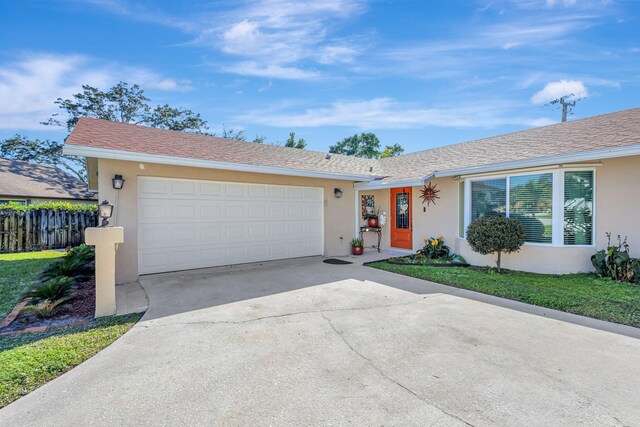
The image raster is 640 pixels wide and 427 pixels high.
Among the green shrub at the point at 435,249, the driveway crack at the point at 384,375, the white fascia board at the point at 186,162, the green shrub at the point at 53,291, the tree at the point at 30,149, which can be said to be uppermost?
the tree at the point at 30,149

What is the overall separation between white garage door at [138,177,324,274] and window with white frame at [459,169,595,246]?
5341 mm

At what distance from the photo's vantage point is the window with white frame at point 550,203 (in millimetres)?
7254

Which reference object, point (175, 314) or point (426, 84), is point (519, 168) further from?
point (175, 314)

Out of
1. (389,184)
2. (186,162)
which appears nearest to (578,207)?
(389,184)

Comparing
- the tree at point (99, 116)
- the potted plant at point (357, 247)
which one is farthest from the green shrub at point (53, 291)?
the tree at point (99, 116)

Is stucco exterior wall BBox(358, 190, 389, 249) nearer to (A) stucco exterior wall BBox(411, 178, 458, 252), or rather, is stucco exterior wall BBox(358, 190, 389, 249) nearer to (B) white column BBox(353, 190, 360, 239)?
(B) white column BBox(353, 190, 360, 239)

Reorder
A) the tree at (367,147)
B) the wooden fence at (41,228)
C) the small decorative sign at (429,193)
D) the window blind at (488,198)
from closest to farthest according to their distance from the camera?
the window blind at (488,198)
the small decorative sign at (429,193)
the wooden fence at (41,228)
the tree at (367,147)

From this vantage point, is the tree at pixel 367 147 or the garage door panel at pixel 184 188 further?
the tree at pixel 367 147

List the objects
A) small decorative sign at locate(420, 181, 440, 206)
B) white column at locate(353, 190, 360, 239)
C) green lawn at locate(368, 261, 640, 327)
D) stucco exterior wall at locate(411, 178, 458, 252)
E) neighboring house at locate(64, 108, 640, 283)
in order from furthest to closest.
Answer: white column at locate(353, 190, 360, 239)
small decorative sign at locate(420, 181, 440, 206)
stucco exterior wall at locate(411, 178, 458, 252)
neighboring house at locate(64, 108, 640, 283)
green lawn at locate(368, 261, 640, 327)

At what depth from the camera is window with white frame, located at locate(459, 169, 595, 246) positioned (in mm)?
7254

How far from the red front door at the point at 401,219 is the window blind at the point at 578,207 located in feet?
15.0

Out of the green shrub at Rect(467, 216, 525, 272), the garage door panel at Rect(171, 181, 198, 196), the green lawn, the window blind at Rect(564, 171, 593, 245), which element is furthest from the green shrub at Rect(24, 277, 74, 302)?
the window blind at Rect(564, 171, 593, 245)

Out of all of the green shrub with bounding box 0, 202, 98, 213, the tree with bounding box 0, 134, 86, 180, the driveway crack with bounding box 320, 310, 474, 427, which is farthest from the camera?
the tree with bounding box 0, 134, 86, 180

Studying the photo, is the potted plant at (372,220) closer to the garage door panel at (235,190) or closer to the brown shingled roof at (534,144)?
the brown shingled roof at (534,144)
